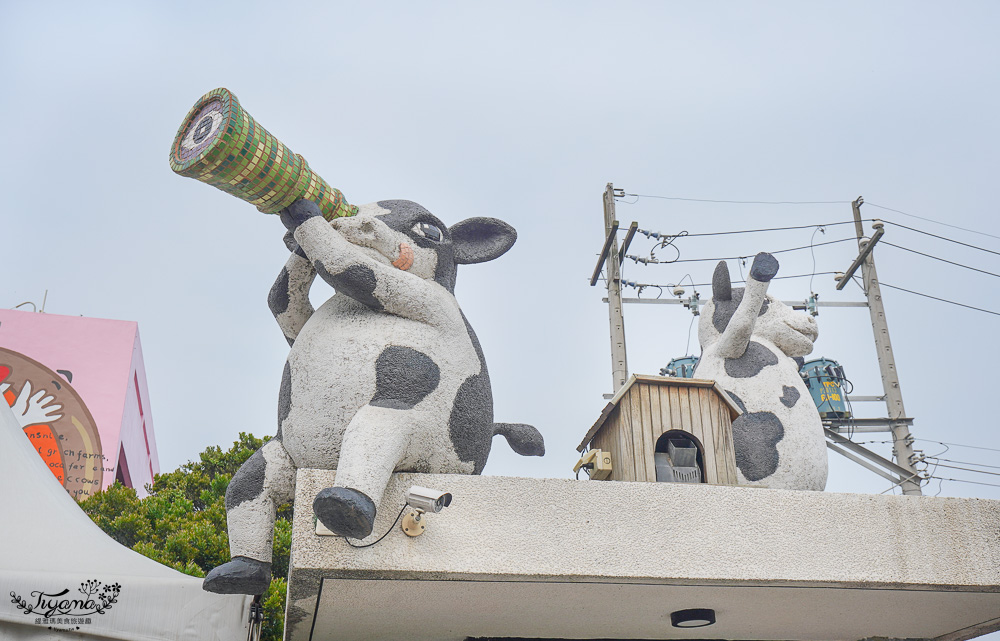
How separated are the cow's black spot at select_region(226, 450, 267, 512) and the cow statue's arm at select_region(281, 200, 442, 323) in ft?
2.96

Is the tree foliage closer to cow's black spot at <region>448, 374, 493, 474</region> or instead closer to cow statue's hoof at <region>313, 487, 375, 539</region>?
cow's black spot at <region>448, 374, 493, 474</region>

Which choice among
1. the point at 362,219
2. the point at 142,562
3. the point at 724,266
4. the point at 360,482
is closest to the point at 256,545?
the point at 360,482

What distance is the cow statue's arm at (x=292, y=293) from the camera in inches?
179

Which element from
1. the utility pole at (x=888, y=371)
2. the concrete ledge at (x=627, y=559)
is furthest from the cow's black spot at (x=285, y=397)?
the utility pole at (x=888, y=371)


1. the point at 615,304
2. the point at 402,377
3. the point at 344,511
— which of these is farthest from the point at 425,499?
the point at 615,304

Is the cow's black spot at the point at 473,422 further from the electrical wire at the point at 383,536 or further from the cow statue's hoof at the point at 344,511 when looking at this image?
the cow statue's hoof at the point at 344,511

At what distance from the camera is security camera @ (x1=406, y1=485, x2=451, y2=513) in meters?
3.43

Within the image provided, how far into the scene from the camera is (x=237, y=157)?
3.90 m

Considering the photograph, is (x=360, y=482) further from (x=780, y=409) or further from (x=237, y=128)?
(x=780, y=409)

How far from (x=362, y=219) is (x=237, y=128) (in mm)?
743

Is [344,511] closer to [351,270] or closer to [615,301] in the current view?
[351,270]

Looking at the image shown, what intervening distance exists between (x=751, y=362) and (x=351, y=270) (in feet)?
9.49

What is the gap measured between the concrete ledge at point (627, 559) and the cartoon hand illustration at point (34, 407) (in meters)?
10.5

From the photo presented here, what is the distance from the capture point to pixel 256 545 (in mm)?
3949
